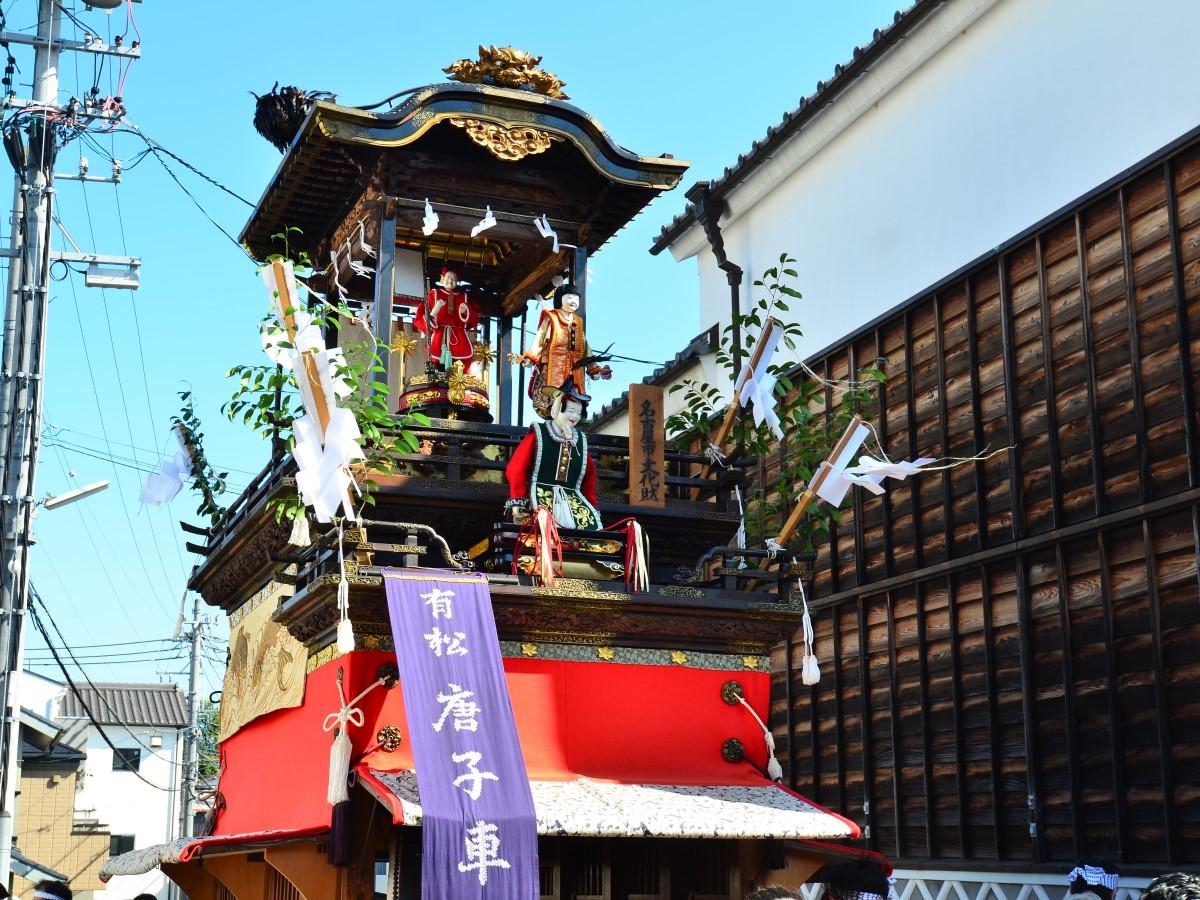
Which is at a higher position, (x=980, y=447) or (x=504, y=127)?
(x=504, y=127)

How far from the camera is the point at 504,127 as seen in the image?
12.2m

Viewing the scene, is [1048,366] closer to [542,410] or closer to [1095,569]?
[1095,569]

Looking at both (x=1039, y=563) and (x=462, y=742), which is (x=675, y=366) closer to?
(x=1039, y=563)

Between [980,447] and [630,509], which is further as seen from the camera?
[980,447]

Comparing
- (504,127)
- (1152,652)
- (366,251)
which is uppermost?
(504,127)

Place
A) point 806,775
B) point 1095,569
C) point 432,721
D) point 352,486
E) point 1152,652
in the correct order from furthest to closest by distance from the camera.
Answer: point 806,775 < point 1095,569 < point 1152,652 < point 352,486 < point 432,721

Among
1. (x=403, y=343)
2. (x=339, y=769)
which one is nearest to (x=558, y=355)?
(x=403, y=343)

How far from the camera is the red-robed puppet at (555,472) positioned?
1132 centimetres

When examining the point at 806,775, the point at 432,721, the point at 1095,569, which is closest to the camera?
the point at 432,721

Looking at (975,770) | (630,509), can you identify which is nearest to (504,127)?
(630,509)

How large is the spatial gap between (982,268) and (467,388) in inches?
206

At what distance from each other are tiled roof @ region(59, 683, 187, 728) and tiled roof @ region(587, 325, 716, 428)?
32.0 m

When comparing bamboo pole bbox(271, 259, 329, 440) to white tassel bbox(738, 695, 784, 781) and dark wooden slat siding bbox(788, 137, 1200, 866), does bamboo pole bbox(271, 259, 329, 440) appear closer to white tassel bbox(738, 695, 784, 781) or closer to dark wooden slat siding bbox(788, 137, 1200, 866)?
white tassel bbox(738, 695, 784, 781)

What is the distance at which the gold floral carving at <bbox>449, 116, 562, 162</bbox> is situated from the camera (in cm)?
1212
